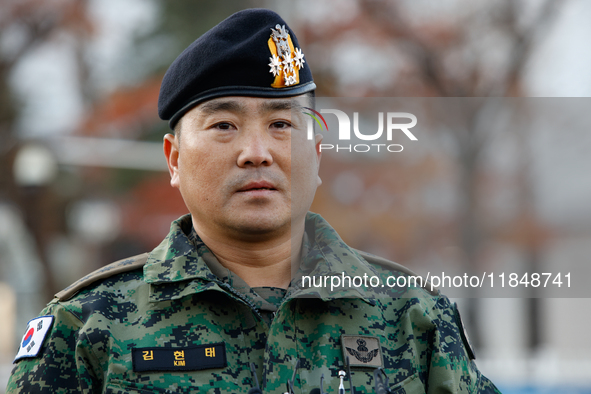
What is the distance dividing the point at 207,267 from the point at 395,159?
8.94 ft

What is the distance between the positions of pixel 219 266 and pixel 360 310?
514 mm

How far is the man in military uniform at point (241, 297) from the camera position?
196 cm

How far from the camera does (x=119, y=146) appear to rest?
1204cm

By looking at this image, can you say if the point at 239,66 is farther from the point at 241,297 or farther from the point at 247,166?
the point at 241,297

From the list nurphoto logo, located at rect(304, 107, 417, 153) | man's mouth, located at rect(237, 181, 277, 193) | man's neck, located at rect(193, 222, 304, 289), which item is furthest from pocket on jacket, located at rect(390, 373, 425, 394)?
nurphoto logo, located at rect(304, 107, 417, 153)

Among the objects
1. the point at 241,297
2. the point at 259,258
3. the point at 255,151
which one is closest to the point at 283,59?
the point at 255,151

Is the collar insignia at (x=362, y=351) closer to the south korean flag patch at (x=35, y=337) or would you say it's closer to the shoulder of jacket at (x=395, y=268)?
the shoulder of jacket at (x=395, y=268)

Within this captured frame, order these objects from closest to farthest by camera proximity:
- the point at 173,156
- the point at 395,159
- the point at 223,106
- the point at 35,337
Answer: the point at 35,337 → the point at 223,106 → the point at 173,156 → the point at 395,159

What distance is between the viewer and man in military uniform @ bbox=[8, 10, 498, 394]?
196 centimetres

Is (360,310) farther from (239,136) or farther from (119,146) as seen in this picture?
(119,146)

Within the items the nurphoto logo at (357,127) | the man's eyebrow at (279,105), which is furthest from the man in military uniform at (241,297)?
the nurphoto logo at (357,127)

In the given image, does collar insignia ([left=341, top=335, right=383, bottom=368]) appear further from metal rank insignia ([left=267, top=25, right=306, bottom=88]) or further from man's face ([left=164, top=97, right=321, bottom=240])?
metal rank insignia ([left=267, top=25, right=306, bottom=88])

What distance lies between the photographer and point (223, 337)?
6.64ft

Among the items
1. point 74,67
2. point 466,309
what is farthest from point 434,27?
point 74,67
